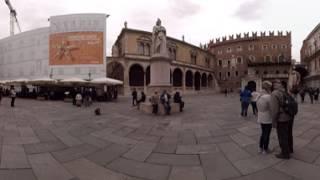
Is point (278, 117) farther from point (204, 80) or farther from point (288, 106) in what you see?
point (204, 80)

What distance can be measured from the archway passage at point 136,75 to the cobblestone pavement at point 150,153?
30.5 meters

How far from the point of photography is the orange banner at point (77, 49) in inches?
1286

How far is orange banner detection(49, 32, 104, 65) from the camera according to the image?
1286 inches

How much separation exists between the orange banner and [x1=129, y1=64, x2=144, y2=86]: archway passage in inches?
283

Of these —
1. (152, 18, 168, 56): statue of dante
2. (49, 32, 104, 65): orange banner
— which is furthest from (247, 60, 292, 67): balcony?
(152, 18, 168, 56): statue of dante

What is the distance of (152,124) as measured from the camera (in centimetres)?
874

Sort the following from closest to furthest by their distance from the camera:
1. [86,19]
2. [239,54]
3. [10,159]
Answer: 1. [10,159]
2. [86,19]
3. [239,54]

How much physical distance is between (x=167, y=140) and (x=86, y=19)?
3099 centimetres

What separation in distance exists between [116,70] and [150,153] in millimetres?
35741

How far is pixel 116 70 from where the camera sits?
132 feet

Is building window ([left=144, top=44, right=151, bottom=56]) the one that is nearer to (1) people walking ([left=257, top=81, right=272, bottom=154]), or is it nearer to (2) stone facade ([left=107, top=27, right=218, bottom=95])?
(2) stone facade ([left=107, top=27, right=218, bottom=95])

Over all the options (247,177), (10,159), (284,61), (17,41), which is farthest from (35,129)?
(284,61)

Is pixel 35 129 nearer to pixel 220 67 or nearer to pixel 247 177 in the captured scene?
pixel 247 177

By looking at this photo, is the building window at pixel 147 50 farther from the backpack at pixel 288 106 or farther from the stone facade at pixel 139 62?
the backpack at pixel 288 106
